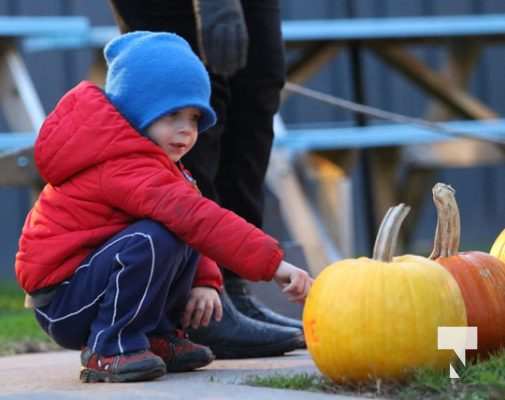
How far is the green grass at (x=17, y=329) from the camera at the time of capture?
3674mm

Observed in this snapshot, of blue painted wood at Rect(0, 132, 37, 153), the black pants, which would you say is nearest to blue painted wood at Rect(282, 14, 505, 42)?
blue painted wood at Rect(0, 132, 37, 153)

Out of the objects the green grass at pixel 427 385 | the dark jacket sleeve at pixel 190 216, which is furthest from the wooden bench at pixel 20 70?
the green grass at pixel 427 385

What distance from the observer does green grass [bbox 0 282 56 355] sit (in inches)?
145

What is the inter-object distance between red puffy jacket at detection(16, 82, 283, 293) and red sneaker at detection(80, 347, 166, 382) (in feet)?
0.61

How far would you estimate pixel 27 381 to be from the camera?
8.84ft

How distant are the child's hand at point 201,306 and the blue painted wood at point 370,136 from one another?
296cm

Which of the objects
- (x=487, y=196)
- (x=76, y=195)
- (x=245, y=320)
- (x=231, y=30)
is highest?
(x=231, y=30)

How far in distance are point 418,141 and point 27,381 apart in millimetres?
4073

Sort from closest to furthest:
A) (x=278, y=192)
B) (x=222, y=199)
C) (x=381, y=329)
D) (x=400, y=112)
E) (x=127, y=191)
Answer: (x=381, y=329)
(x=127, y=191)
(x=222, y=199)
(x=278, y=192)
(x=400, y=112)

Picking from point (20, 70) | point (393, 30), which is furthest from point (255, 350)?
point (393, 30)

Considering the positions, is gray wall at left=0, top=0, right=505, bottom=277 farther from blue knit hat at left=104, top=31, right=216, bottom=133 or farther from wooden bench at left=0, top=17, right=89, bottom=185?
blue knit hat at left=104, top=31, right=216, bottom=133

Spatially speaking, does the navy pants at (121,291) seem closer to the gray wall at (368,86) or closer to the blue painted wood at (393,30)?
the blue painted wood at (393,30)

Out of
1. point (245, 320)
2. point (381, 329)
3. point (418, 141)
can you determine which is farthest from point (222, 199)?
point (418, 141)

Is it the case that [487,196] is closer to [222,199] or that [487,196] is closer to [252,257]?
[222,199]
